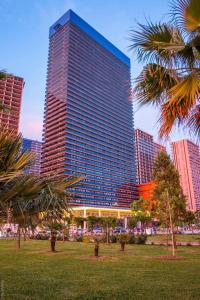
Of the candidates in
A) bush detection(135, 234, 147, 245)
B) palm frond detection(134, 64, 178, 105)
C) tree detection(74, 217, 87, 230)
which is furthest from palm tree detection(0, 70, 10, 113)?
tree detection(74, 217, 87, 230)

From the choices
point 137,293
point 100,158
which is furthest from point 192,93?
point 100,158

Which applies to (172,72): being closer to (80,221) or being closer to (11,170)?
(11,170)

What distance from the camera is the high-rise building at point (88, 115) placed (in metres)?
136

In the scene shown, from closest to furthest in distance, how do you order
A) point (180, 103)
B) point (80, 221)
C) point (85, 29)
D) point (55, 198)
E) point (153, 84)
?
point (55, 198), point (180, 103), point (153, 84), point (80, 221), point (85, 29)

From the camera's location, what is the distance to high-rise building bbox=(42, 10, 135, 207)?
136375 mm

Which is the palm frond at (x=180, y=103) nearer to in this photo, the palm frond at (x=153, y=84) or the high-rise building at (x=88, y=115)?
the palm frond at (x=153, y=84)

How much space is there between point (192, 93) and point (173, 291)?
5831mm

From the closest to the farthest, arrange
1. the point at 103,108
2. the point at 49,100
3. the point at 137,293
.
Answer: the point at 137,293, the point at 49,100, the point at 103,108

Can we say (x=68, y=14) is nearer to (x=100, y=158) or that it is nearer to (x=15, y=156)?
(x=100, y=158)

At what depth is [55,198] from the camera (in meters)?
4.39

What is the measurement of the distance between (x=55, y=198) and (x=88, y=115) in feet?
482

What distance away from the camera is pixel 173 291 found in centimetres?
772

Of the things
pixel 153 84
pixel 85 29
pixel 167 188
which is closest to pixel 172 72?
pixel 153 84

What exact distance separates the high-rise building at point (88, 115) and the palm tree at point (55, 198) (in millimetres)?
119811
